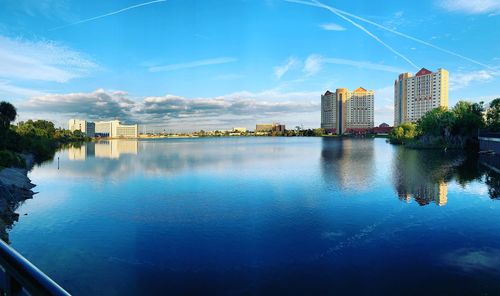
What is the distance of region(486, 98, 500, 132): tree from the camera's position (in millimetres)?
71700

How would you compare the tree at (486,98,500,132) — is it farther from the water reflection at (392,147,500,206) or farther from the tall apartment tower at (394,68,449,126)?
the tall apartment tower at (394,68,449,126)

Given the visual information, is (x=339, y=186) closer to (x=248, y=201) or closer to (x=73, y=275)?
(x=248, y=201)

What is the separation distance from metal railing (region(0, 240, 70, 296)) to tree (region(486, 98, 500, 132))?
85.2m

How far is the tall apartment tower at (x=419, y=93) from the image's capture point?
174m

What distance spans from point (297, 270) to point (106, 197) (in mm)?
21266

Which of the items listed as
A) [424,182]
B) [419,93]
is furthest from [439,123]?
[419,93]

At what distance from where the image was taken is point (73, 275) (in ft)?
46.4

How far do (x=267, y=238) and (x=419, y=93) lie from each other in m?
187

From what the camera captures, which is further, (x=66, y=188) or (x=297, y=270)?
Answer: (x=66, y=188)

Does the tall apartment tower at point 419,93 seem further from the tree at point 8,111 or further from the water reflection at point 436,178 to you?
the tree at point 8,111

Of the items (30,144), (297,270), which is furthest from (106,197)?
(30,144)

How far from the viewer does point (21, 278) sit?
2.06m

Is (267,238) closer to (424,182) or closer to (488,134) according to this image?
(424,182)

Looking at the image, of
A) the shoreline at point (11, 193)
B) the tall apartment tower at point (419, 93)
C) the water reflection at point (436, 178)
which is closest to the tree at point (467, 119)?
the water reflection at point (436, 178)
